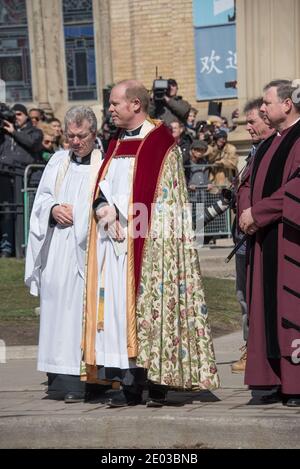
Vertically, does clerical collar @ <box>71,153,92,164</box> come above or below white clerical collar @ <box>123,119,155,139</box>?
below

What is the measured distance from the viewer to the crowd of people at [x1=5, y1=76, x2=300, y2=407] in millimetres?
7562

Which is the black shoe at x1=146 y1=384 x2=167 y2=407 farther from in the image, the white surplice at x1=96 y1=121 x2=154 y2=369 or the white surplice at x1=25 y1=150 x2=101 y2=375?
the white surplice at x1=25 y1=150 x2=101 y2=375

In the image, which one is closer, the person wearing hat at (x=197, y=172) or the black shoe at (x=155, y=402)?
→ the black shoe at (x=155, y=402)

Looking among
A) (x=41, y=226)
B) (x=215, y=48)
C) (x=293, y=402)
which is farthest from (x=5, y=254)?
(x=293, y=402)

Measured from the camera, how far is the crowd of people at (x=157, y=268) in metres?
7.56

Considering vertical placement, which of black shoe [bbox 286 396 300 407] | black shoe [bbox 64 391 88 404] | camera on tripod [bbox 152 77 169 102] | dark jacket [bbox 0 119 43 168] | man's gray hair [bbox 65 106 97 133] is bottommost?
black shoe [bbox 64 391 88 404]

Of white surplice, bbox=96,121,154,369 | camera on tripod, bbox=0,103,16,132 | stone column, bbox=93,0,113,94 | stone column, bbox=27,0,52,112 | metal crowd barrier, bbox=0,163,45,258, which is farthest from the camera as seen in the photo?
stone column, bbox=27,0,52,112

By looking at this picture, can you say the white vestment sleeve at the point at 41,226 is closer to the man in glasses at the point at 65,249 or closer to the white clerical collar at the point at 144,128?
the man in glasses at the point at 65,249

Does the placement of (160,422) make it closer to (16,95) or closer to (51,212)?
(51,212)

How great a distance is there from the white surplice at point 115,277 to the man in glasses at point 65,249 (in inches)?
16.5

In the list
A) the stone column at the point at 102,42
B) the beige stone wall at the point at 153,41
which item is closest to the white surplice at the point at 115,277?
the beige stone wall at the point at 153,41

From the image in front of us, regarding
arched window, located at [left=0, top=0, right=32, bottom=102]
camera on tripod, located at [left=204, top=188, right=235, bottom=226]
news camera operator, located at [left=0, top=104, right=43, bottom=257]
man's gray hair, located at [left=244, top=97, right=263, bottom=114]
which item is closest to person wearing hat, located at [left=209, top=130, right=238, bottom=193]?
news camera operator, located at [left=0, top=104, right=43, bottom=257]

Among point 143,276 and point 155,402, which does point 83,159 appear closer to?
point 143,276

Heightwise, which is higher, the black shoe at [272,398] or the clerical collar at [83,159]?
the clerical collar at [83,159]
